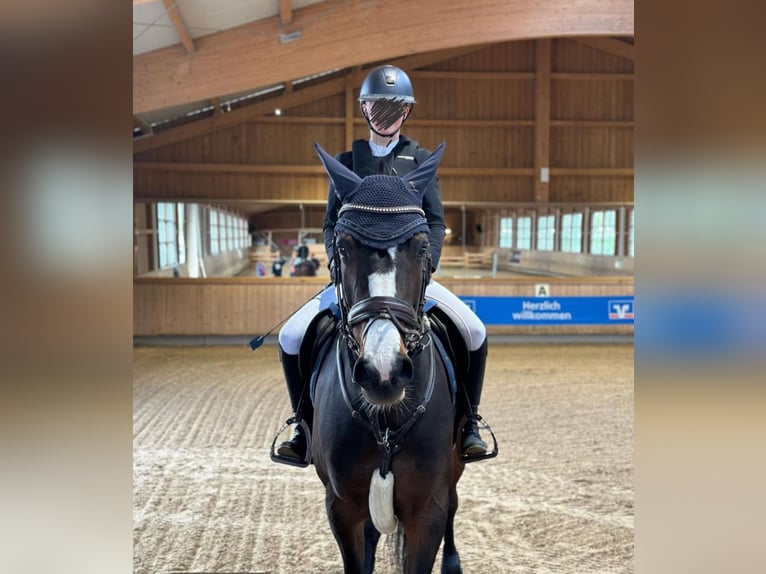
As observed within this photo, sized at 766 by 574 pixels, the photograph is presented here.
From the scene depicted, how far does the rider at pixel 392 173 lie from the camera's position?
2475 millimetres

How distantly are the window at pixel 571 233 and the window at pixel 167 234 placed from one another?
6.34 meters

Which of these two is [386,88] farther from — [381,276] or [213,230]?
[213,230]

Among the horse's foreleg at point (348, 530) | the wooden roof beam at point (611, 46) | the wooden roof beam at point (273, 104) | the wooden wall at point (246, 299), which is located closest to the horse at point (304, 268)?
the wooden wall at point (246, 299)

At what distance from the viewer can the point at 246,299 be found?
11164mm

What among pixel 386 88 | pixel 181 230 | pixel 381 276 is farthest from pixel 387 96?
pixel 181 230

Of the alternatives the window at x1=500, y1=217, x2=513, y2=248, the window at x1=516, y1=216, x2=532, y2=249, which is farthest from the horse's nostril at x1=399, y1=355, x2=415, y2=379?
the window at x1=516, y1=216, x2=532, y2=249

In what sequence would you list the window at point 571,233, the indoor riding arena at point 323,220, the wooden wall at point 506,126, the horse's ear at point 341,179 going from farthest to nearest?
1. the wooden wall at point 506,126
2. the window at point 571,233
3. the indoor riding arena at point 323,220
4. the horse's ear at point 341,179

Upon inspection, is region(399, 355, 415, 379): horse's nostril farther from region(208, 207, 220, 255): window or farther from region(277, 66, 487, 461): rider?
region(208, 207, 220, 255): window

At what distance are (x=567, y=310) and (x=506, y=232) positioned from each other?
1.78 meters

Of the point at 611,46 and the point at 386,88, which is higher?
the point at 611,46

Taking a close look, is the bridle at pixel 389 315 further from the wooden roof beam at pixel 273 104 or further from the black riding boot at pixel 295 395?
the wooden roof beam at pixel 273 104
